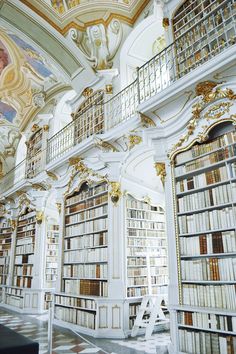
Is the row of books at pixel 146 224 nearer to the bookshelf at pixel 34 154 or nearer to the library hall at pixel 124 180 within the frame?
the library hall at pixel 124 180

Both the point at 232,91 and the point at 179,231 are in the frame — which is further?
the point at 179,231

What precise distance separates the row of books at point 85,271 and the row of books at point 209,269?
7.41ft

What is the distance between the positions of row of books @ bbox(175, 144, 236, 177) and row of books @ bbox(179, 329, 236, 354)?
218cm

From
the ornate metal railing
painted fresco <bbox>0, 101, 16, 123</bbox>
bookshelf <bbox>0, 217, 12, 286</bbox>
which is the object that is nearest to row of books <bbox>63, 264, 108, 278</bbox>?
the ornate metal railing

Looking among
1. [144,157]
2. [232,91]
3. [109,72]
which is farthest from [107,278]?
[109,72]

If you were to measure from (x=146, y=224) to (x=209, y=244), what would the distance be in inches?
108

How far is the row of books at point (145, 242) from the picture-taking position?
20.6 feet

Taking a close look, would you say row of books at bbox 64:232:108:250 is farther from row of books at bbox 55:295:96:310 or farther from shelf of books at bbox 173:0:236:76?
shelf of books at bbox 173:0:236:76

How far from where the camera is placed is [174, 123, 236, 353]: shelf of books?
3.68 metres

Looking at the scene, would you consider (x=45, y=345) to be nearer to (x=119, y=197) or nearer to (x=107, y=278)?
(x=107, y=278)

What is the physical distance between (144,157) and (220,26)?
279 cm

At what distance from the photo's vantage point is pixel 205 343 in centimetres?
374

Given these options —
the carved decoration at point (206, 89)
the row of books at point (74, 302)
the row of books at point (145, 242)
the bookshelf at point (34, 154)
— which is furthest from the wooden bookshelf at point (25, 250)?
the carved decoration at point (206, 89)

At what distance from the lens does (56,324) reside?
22.6 feet
